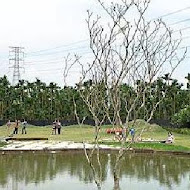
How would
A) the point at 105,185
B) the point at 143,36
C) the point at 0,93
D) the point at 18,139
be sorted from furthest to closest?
the point at 0,93 < the point at 18,139 < the point at 105,185 < the point at 143,36

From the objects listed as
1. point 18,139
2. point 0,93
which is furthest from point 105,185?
point 0,93

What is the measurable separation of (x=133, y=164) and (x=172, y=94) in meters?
34.1

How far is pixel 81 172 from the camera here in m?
18.6

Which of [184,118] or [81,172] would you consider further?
[184,118]

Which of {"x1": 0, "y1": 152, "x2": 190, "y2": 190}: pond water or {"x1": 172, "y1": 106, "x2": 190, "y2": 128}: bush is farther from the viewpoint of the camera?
{"x1": 172, "y1": 106, "x2": 190, "y2": 128}: bush

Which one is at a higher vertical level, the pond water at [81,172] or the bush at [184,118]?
the bush at [184,118]

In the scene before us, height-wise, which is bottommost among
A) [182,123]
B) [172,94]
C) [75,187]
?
[75,187]

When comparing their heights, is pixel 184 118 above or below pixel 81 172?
above

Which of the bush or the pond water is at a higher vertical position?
the bush

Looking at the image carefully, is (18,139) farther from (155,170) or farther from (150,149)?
(155,170)

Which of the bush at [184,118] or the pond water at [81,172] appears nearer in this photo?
the pond water at [81,172]

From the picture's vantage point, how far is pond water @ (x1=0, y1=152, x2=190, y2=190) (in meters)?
15.5

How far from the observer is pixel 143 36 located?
296 inches

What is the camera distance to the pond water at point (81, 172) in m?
15.5
